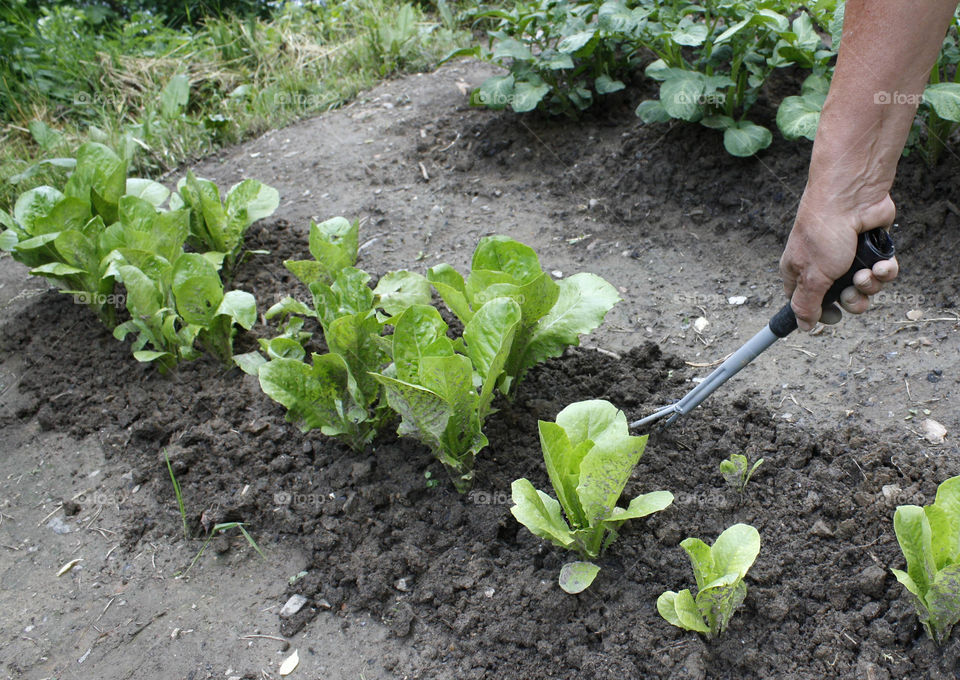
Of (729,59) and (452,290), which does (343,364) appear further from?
(729,59)

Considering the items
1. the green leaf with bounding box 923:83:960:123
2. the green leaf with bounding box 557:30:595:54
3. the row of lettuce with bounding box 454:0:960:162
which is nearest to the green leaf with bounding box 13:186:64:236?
the row of lettuce with bounding box 454:0:960:162

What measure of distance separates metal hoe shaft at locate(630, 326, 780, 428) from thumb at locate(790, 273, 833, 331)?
0.12 metres

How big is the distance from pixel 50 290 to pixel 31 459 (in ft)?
3.47

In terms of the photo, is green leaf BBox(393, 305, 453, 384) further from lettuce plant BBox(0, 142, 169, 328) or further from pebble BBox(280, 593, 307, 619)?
lettuce plant BBox(0, 142, 169, 328)

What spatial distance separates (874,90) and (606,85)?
2.38m

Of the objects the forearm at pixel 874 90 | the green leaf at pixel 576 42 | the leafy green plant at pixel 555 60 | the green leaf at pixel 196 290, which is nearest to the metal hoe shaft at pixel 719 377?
the forearm at pixel 874 90

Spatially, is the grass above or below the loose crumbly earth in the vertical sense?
above

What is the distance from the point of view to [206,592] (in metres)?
2.09

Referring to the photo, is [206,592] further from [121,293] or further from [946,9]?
[946,9]

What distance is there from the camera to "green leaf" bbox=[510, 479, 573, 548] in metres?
1.78

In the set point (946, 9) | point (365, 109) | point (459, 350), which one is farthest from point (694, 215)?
point (365, 109)

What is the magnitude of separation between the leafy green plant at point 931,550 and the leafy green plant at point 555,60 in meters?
2.61

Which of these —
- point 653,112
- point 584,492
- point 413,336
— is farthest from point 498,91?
point 584,492

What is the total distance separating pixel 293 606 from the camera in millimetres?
2016
